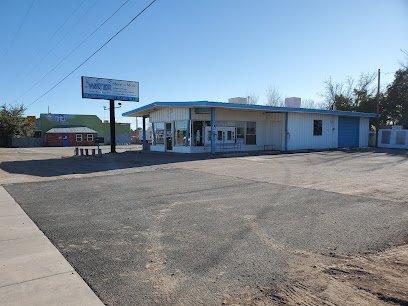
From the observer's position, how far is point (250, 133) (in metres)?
32.1

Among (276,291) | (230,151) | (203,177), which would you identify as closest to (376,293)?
(276,291)

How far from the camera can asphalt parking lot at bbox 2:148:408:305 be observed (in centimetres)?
433

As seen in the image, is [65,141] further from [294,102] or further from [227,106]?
[227,106]

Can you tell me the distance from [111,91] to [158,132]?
18.9 feet

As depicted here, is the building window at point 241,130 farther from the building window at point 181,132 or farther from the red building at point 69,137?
the red building at point 69,137

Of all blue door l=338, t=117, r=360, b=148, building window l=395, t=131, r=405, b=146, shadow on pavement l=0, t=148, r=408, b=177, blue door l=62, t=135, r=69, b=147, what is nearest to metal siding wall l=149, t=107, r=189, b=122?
shadow on pavement l=0, t=148, r=408, b=177

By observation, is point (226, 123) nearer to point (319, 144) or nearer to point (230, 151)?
point (230, 151)

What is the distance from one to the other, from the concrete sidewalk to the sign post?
2671 cm

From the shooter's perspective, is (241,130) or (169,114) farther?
(241,130)

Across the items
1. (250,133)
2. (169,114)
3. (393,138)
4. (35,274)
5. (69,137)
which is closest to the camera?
(35,274)

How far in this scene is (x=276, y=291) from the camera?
4258 mm

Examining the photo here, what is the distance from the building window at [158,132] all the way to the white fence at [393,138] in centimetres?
2269

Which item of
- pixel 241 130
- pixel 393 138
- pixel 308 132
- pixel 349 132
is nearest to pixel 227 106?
pixel 241 130

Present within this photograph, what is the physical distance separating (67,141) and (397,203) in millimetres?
59378
